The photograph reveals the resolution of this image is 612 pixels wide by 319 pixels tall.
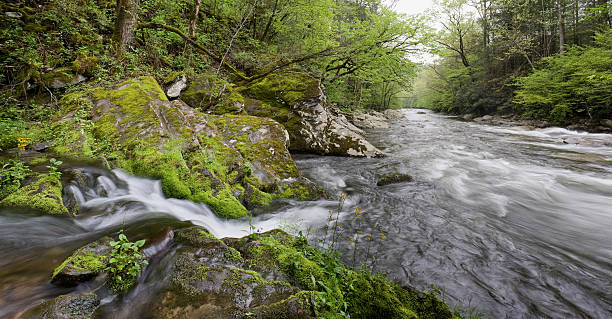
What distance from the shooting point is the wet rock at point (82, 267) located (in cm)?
158

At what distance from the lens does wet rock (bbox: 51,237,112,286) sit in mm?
1575

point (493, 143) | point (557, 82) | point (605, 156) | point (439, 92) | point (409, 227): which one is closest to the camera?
point (409, 227)

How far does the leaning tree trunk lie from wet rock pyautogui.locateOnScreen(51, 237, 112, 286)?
7225mm

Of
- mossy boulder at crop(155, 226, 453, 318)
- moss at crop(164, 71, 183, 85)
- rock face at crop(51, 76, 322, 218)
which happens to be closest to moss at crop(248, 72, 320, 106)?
moss at crop(164, 71, 183, 85)

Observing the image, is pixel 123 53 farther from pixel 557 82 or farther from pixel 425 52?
pixel 557 82

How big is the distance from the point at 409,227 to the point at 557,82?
18.0 metres

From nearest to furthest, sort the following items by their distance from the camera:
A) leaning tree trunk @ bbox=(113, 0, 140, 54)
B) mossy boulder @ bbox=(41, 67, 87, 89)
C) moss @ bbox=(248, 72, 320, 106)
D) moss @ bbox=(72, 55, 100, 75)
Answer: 1. mossy boulder @ bbox=(41, 67, 87, 89)
2. moss @ bbox=(72, 55, 100, 75)
3. leaning tree trunk @ bbox=(113, 0, 140, 54)
4. moss @ bbox=(248, 72, 320, 106)

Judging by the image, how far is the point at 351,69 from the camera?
11789mm

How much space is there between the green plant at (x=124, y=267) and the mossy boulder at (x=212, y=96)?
6.05 meters

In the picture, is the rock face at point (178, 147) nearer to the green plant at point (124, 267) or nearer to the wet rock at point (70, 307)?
the green plant at point (124, 267)

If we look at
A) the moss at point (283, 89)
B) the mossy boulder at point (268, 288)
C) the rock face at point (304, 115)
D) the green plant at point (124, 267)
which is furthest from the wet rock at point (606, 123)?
the green plant at point (124, 267)

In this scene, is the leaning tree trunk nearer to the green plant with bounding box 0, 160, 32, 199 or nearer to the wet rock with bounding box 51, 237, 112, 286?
the green plant with bounding box 0, 160, 32, 199

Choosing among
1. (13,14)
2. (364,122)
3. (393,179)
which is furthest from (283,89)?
(364,122)

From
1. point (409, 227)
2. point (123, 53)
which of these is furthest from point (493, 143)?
point (123, 53)
